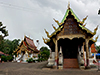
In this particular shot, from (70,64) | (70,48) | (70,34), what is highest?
(70,34)

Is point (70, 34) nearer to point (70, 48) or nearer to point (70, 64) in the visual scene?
point (70, 64)

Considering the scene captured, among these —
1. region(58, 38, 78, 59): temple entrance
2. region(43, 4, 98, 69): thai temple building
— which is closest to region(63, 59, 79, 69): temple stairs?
region(43, 4, 98, 69): thai temple building

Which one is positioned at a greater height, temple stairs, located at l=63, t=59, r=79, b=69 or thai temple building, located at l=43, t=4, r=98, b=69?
thai temple building, located at l=43, t=4, r=98, b=69

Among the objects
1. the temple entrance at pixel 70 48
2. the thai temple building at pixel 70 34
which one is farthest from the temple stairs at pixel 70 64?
the temple entrance at pixel 70 48

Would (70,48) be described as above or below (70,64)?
above

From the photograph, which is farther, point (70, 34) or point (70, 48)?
point (70, 48)

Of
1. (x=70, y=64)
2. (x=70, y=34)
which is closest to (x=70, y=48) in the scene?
(x=70, y=64)

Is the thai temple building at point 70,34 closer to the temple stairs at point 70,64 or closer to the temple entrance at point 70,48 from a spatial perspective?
the temple stairs at point 70,64

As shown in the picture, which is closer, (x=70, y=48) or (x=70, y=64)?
(x=70, y=64)

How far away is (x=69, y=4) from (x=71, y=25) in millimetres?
2651

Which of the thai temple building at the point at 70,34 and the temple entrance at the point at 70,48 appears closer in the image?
the thai temple building at the point at 70,34

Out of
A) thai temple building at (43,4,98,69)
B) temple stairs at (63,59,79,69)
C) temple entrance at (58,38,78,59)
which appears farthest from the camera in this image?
temple entrance at (58,38,78,59)

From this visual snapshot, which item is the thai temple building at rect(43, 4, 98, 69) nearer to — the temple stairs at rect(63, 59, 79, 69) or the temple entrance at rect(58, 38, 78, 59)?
the temple stairs at rect(63, 59, 79, 69)

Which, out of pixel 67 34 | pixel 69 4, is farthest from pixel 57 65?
pixel 69 4
